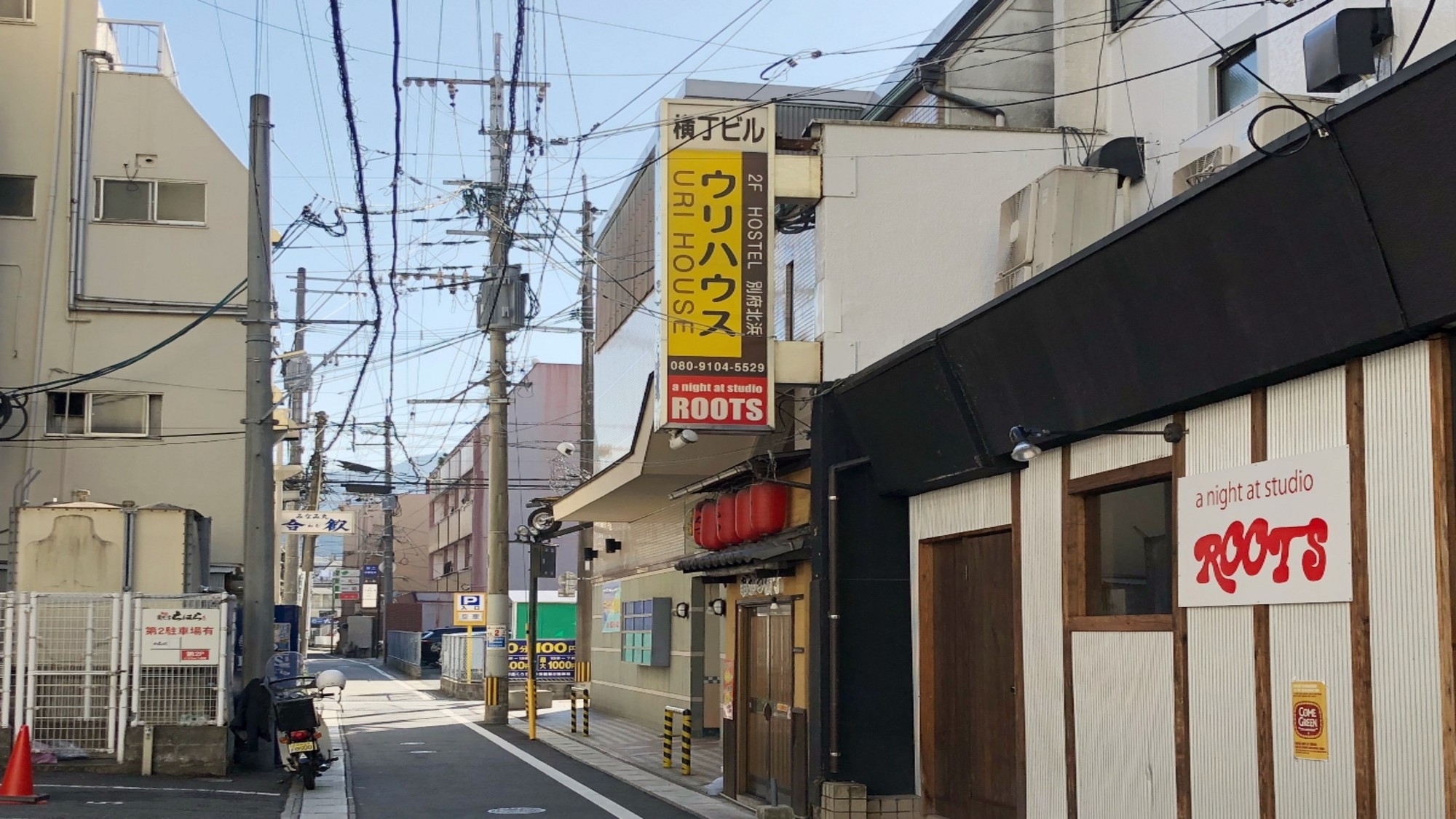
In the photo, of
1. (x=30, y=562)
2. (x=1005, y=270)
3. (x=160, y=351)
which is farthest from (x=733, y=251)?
(x=160, y=351)

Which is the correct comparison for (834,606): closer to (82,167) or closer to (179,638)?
(179,638)

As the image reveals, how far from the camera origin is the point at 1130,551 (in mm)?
10820

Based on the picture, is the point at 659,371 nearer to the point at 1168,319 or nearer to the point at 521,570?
the point at 1168,319

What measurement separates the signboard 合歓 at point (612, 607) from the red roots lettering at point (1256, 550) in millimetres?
23200

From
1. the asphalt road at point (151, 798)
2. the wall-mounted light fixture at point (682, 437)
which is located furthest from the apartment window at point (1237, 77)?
the asphalt road at point (151, 798)

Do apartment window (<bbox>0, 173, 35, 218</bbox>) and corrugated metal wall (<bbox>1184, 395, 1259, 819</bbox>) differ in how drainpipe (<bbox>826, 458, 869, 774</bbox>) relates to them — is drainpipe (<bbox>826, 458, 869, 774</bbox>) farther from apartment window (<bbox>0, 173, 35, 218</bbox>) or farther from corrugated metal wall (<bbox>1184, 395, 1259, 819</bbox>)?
apartment window (<bbox>0, 173, 35, 218</bbox>)

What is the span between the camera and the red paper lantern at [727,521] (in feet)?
59.4

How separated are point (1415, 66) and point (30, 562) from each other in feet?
59.6

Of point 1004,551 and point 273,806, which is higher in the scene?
point 1004,551

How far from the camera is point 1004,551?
42.3ft

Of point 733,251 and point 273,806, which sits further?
point 273,806

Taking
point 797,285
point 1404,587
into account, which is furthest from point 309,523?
point 1404,587

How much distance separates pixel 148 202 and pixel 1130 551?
67.7ft

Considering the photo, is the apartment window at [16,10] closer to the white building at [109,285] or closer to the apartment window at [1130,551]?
the white building at [109,285]
